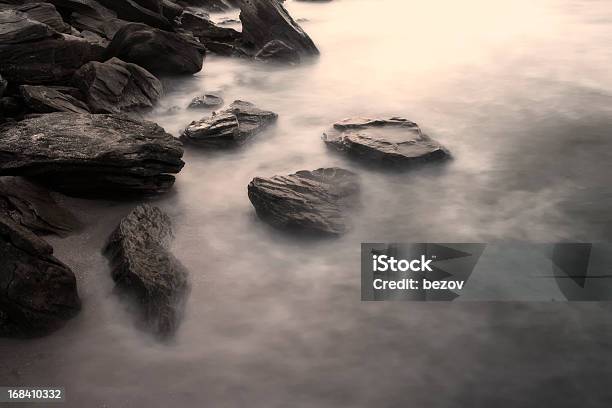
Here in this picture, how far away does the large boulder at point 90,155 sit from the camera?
562 cm

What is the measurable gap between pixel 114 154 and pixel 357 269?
2.49 m

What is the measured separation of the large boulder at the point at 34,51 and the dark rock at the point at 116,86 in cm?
22

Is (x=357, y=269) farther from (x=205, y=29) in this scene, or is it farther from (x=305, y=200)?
(x=205, y=29)

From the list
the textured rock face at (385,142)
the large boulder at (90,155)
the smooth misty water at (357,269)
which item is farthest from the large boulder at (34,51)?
the textured rock face at (385,142)

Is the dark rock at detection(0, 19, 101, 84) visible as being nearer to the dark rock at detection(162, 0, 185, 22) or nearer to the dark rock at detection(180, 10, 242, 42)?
the dark rock at detection(180, 10, 242, 42)

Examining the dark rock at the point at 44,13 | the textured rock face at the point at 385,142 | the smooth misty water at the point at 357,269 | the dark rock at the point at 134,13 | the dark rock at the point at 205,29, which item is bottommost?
the smooth misty water at the point at 357,269

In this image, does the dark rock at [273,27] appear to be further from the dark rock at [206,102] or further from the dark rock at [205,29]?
the dark rock at [206,102]

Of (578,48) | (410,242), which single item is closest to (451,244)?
(410,242)

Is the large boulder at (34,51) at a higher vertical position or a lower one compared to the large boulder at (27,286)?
higher

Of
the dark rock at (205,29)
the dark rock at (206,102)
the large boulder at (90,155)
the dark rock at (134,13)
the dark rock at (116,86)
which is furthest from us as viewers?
the dark rock at (205,29)

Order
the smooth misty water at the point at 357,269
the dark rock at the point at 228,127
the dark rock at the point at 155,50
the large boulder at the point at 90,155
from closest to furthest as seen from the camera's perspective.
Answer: the smooth misty water at the point at 357,269 < the large boulder at the point at 90,155 < the dark rock at the point at 228,127 < the dark rock at the point at 155,50

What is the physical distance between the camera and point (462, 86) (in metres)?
9.47

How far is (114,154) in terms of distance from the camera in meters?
5.66

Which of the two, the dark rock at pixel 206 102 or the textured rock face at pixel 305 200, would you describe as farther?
the dark rock at pixel 206 102
